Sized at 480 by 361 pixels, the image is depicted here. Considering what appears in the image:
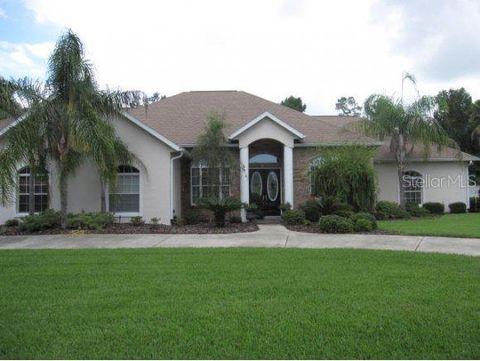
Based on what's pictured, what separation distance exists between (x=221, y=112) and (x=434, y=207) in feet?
38.8

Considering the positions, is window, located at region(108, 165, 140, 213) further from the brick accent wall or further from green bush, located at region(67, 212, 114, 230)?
the brick accent wall

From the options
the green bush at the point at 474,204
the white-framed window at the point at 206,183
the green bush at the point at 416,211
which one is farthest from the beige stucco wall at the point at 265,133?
the green bush at the point at 474,204

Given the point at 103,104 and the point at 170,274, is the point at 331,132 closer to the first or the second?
the point at 103,104

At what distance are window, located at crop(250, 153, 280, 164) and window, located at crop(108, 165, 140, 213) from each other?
575cm

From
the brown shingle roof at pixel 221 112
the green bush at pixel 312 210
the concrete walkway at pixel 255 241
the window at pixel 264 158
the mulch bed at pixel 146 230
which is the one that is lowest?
the concrete walkway at pixel 255 241

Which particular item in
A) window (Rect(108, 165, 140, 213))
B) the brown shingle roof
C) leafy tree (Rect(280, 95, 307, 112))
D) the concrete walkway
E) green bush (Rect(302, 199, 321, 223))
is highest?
leafy tree (Rect(280, 95, 307, 112))

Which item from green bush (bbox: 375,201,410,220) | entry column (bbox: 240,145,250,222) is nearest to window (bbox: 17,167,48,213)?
entry column (bbox: 240,145,250,222)

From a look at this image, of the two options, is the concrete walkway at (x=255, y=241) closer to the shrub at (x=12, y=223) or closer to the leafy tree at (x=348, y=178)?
the shrub at (x=12, y=223)

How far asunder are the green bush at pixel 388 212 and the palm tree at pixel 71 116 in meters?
11.7

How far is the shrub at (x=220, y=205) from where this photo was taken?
16500 mm

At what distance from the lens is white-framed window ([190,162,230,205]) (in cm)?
1861

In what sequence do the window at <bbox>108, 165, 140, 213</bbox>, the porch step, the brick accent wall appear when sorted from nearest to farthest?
the window at <bbox>108, 165, 140, 213</bbox> < the porch step < the brick accent wall

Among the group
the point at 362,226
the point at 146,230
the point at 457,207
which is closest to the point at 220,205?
Answer: the point at 146,230

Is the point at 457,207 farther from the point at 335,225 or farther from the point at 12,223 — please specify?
the point at 12,223
